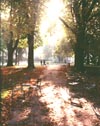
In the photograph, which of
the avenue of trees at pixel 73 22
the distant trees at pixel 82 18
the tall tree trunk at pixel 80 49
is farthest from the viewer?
the tall tree trunk at pixel 80 49

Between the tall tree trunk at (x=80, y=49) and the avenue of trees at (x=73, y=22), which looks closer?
the avenue of trees at (x=73, y=22)

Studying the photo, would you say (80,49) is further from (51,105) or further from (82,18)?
(51,105)

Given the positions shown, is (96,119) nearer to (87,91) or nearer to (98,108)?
(98,108)

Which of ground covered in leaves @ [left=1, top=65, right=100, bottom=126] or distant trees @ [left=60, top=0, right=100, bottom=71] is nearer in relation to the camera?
ground covered in leaves @ [left=1, top=65, right=100, bottom=126]

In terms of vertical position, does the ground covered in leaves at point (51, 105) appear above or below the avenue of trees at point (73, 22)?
below

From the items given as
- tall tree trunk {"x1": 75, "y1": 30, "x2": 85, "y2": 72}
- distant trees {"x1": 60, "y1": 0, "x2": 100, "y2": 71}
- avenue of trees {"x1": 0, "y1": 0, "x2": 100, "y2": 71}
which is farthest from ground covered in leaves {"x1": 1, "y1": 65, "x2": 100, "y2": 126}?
distant trees {"x1": 60, "y1": 0, "x2": 100, "y2": 71}

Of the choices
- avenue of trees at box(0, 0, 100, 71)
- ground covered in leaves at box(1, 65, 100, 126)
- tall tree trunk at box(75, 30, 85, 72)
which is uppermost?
avenue of trees at box(0, 0, 100, 71)

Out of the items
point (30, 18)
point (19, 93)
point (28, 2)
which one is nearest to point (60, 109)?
point (19, 93)

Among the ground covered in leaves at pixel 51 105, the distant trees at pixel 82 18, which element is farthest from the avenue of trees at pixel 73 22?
the ground covered in leaves at pixel 51 105

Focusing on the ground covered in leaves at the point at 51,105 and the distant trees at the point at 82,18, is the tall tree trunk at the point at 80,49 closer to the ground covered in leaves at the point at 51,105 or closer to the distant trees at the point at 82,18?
the distant trees at the point at 82,18

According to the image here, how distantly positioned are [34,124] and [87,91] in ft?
31.8

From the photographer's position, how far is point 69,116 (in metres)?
15.0

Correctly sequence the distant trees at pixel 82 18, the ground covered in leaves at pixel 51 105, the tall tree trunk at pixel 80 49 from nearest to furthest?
the ground covered in leaves at pixel 51 105 → the distant trees at pixel 82 18 → the tall tree trunk at pixel 80 49

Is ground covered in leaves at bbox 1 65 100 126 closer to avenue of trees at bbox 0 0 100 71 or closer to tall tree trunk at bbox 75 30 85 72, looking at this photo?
avenue of trees at bbox 0 0 100 71
